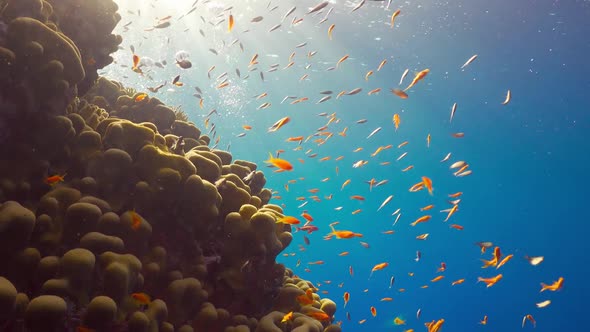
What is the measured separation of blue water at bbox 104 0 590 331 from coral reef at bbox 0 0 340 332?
7216 millimetres

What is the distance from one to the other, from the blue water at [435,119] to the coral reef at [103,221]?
284 inches

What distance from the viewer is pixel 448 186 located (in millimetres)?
61750

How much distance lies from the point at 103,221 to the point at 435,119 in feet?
142

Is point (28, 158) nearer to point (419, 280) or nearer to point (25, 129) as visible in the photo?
point (25, 129)

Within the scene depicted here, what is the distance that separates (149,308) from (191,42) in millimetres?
33331

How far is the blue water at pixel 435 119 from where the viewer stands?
24750 millimetres

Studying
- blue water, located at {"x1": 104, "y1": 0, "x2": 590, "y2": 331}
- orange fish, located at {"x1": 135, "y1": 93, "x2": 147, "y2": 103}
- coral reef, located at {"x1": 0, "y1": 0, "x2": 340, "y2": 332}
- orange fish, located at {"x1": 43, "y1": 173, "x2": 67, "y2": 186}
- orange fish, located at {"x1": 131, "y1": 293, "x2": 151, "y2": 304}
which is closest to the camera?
coral reef, located at {"x1": 0, "y1": 0, "x2": 340, "y2": 332}

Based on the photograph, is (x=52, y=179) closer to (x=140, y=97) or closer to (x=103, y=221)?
(x=103, y=221)

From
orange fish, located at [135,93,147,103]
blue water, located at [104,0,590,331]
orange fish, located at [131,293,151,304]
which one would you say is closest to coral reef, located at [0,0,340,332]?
orange fish, located at [131,293,151,304]

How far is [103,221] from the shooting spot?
3.27 metres

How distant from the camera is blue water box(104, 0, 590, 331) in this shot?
81.2 feet

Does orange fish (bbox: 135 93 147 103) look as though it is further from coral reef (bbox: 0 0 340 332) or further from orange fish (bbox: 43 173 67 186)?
orange fish (bbox: 43 173 67 186)

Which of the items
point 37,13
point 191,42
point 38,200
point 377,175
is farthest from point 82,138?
point 377,175

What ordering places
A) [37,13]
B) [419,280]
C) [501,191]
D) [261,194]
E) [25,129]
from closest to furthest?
[25,129] → [37,13] → [261,194] → [501,191] → [419,280]
